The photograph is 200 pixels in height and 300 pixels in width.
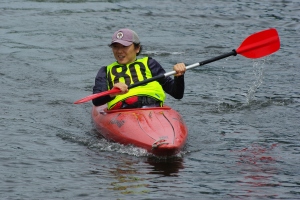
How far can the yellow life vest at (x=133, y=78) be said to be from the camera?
287 inches

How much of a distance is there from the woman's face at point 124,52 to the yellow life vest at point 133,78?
0.04 meters

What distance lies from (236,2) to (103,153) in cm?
1020

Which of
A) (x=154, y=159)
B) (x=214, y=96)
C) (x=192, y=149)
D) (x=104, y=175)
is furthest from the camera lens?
(x=214, y=96)

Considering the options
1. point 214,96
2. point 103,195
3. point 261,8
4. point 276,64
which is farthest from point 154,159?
point 261,8

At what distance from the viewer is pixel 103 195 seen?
219 inches

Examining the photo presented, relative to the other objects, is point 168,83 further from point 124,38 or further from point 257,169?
point 257,169

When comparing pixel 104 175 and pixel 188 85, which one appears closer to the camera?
pixel 104 175

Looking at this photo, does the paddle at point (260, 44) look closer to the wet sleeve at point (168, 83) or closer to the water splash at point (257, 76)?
the wet sleeve at point (168, 83)

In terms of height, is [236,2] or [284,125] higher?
[236,2]

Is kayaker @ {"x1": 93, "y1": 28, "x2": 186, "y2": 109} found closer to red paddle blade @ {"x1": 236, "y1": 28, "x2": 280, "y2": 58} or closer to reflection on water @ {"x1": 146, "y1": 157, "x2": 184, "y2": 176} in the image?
reflection on water @ {"x1": 146, "y1": 157, "x2": 184, "y2": 176}

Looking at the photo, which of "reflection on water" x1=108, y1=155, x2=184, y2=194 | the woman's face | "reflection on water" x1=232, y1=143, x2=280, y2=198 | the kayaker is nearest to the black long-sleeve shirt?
the kayaker

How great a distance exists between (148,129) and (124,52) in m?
0.89

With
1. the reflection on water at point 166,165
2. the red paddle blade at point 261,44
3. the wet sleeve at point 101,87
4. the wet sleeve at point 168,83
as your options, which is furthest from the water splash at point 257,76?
the reflection on water at point 166,165

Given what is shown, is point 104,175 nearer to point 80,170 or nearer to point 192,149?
point 80,170
